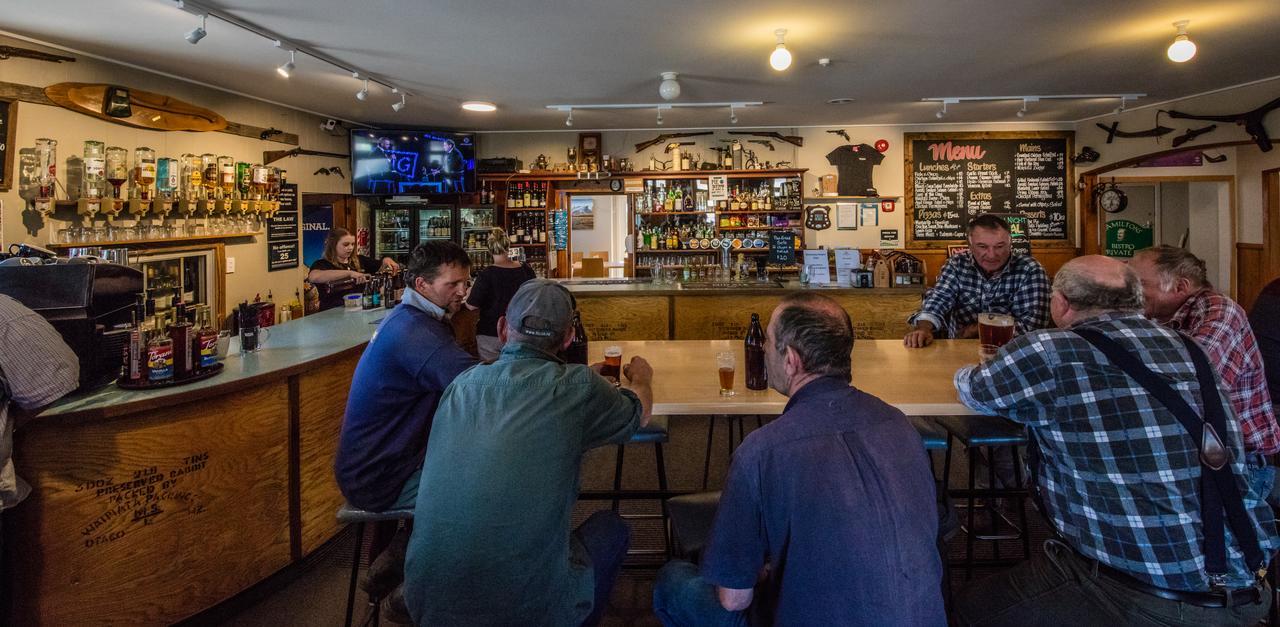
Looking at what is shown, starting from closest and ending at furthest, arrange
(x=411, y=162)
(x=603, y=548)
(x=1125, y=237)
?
(x=603, y=548) < (x=411, y=162) < (x=1125, y=237)

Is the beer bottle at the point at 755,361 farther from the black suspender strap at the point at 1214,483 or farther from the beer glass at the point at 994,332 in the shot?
the black suspender strap at the point at 1214,483

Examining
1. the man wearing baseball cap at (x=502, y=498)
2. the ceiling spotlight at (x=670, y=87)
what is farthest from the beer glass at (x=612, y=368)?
the ceiling spotlight at (x=670, y=87)

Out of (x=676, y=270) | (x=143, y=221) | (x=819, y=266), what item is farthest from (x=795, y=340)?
(x=676, y=270)

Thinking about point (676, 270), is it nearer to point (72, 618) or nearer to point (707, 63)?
point (707, 63)

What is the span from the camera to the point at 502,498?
1.44 meters

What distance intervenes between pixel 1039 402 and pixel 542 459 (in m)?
1.26

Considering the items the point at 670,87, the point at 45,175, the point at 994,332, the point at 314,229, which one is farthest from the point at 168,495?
the point at 314,229

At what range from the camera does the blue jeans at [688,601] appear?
151 cm

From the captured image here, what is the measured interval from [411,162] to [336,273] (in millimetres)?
2496

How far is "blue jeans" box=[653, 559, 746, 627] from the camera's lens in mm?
1506

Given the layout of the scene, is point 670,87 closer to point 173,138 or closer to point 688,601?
point 173,138

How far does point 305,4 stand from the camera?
11.3ft

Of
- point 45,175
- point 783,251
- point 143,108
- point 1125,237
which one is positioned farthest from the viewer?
point 1125,237

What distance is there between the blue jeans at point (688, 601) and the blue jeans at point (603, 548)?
25cm
